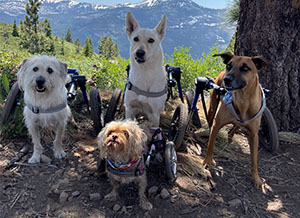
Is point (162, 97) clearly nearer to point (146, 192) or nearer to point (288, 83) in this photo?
point (146, 192)

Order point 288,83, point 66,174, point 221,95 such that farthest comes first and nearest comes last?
1. point 288,83
2. point 221,95
3. point 66,174

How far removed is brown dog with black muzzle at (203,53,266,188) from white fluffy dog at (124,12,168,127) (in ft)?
3.14

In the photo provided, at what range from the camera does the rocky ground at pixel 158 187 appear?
3.06 meters

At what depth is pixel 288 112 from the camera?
4.82 metres

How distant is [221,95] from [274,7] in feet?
6.26

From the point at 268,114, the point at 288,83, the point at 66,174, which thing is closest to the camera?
the point at 66,174

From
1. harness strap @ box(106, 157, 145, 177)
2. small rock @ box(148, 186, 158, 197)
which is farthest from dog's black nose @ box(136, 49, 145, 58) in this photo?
small rock @ box(148, 186, 158, 197)

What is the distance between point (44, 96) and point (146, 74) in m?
1.53

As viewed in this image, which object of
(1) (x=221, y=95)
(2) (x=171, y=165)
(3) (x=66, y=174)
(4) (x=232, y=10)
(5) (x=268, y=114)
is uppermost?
(4) (x=232, y=10)

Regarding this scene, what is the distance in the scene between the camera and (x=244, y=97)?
12.0 ft

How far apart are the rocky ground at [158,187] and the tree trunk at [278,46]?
2.65 ft

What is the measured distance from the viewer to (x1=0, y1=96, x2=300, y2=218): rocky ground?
3.06 metres

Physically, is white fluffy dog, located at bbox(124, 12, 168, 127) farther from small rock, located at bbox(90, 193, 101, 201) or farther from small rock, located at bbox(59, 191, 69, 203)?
small rock, located at bbox(59, 191, 69, 203)

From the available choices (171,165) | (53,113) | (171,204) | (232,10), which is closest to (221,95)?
(171,165)
